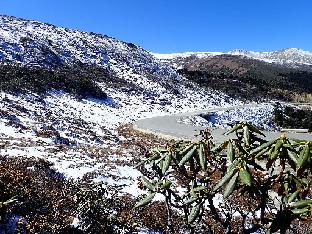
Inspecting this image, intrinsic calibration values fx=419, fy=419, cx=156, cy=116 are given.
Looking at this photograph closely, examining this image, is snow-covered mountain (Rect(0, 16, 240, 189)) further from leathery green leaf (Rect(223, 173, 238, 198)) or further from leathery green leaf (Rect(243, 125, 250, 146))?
leathery green leaf (Rect(223, 173, 238, 198))

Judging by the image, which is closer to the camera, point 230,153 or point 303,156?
point 303,156

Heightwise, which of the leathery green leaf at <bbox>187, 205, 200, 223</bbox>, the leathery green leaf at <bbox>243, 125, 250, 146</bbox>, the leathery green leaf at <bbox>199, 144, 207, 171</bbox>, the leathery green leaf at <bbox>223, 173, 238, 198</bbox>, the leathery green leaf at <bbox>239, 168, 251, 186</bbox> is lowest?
the leathery green leaf at <bbox>187, 205, 200, 223</bbox>

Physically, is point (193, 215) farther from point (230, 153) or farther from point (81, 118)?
point (81, 118)

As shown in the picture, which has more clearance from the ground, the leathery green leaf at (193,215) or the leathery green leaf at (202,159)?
the leathery green leaf at (202,159)

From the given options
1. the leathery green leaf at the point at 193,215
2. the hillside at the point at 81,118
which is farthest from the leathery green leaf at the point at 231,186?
the hillside at the point at 81,118

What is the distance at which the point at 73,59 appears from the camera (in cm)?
6831

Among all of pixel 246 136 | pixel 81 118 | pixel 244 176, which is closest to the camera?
pixel 244 176

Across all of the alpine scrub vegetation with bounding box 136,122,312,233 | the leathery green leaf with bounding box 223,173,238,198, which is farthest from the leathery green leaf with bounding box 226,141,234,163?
Answer: the leathery green leaf with bounding box 223,173,238,198

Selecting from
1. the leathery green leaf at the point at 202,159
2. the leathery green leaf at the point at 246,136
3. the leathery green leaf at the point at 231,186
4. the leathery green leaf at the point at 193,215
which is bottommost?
the leathery green leaf at the point at 193,215

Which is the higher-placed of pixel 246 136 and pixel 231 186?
pixel 246 136

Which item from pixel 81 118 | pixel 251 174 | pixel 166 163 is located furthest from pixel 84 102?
pixel 251 174

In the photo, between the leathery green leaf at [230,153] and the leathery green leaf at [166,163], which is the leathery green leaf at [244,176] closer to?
the leathery green leaf at [230,153]

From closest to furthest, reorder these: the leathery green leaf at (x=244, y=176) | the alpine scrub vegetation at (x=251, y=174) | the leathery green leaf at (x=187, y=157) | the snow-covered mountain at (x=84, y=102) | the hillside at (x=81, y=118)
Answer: the leathery green leaf at (x=244, y=176), the alpine scrub vegetation at (x=251, y=174), the leathery green leaf at (x=187, y=157), the hillside at (x=81, y=118), the snow-covered mountain at (x=84, y=102)

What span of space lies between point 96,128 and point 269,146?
28601 millimetres
